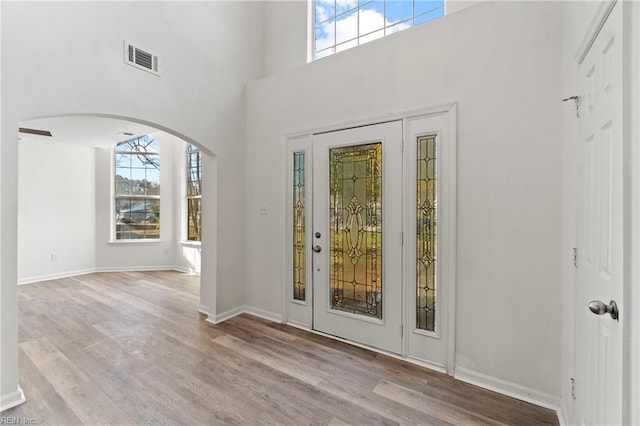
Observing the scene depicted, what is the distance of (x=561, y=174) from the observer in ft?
6.27

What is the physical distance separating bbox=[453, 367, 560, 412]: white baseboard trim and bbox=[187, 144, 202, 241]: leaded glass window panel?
5.32 metres

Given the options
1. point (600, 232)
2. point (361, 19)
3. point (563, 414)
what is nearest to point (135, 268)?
point (361, 19)

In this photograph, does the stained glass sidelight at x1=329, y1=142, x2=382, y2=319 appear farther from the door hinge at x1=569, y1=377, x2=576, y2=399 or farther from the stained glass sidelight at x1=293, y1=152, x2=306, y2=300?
the door hinge at x1=569, y1=377, x2=576, y2=399

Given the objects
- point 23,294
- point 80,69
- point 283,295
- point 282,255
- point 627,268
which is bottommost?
point 23,294

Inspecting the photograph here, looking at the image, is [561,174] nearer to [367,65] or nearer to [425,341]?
[425,341]

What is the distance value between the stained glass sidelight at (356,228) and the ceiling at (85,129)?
2986 millimetres

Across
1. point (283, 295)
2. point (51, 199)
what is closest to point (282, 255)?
point (283, 295)

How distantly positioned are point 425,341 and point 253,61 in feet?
13.0

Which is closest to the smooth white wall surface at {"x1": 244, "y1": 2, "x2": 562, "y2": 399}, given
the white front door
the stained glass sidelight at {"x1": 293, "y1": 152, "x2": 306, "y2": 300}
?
the white front door

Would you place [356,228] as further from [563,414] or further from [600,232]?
[563,414]

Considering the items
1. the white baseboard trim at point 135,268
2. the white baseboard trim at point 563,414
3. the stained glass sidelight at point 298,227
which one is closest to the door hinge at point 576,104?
the white baseboard trim at point 563,414

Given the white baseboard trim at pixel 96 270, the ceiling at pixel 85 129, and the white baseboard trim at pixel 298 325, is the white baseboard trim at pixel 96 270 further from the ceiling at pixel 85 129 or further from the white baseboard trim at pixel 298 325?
the white baseboard trim at pixel 298 325

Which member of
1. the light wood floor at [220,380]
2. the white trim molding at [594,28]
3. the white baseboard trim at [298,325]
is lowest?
the light wood floor at [220,380]

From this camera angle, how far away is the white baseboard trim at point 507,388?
6.36 ft
